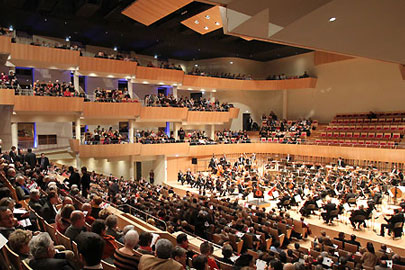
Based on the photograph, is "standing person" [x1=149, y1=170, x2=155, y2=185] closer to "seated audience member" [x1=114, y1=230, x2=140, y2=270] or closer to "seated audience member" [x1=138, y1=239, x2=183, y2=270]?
"seated audience member" [x1=114, y1=230, x2=140, y2=270]

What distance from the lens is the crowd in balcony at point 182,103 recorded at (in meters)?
18.7

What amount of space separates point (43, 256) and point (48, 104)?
543 inches

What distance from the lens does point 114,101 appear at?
16.7 m

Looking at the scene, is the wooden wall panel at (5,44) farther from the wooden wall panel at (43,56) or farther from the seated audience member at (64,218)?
the seated audience member at (64,218)

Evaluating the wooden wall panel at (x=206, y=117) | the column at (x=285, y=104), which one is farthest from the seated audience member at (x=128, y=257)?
the column at (x=285, y=104)

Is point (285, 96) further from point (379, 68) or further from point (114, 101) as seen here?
point (114, 101)

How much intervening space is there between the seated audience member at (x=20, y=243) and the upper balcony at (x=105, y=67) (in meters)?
14.6

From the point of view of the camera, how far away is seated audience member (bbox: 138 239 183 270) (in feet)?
7.41

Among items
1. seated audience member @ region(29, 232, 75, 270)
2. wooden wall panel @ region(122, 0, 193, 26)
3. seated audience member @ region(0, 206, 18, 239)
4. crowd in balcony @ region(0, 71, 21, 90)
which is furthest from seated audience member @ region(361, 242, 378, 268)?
crowd in balcony @ region(0, 71, 21, 90)

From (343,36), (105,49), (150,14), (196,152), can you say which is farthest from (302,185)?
(105,49)

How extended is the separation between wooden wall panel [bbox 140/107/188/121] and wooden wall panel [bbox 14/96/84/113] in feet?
12.5

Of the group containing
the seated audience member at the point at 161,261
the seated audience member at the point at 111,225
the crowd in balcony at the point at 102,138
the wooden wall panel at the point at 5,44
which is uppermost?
the wooden wall panel at the point at 5,44

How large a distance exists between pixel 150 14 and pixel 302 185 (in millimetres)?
10070

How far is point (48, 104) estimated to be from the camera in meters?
14.5
